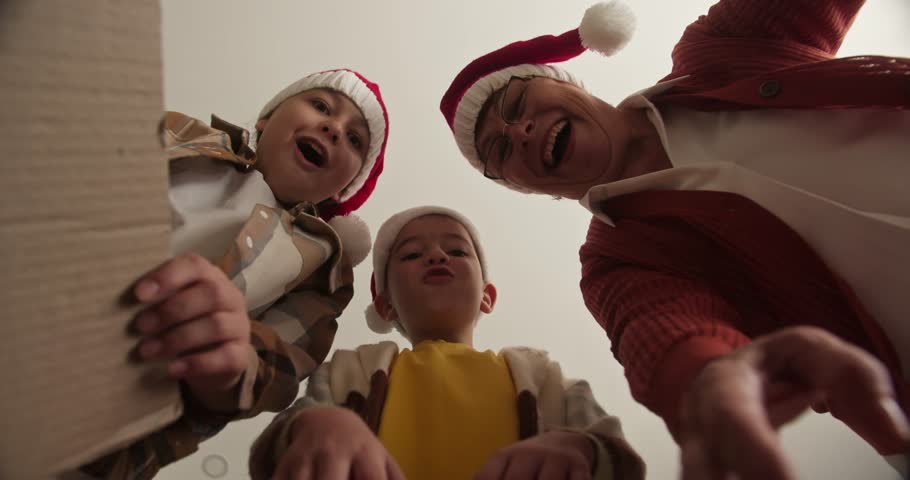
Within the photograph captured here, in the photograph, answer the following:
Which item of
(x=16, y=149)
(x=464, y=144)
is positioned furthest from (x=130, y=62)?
(x=464, y=144)

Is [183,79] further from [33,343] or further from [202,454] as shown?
[33,343]

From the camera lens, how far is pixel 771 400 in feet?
1.19

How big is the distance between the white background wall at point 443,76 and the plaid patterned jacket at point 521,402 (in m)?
0.48

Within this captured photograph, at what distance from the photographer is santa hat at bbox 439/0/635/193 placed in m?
1.05

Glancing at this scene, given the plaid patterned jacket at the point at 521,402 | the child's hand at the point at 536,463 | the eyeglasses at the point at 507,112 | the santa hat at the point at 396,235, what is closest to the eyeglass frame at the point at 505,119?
the eyeglasses at the point at 507,112

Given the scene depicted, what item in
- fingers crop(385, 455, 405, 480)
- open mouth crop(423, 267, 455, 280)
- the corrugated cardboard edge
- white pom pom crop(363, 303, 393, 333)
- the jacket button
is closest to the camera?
the corrugated cardboard edge

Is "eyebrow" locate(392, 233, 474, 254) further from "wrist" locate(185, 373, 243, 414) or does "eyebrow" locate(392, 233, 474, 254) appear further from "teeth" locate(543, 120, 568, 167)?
"wrist" locate(185, 373, 243, 414)

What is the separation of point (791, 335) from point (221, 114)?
4.33 ft

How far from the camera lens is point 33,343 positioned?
365 mm

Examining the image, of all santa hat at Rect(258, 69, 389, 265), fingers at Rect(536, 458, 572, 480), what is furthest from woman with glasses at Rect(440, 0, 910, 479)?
santa hat at Rect(258, 69, 389, 265)

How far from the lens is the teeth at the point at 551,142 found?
90 cm

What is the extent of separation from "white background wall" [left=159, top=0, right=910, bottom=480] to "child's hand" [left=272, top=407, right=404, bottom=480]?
78 cm

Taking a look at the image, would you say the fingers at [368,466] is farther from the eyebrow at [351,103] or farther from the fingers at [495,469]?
the eyebrow at [351,103]

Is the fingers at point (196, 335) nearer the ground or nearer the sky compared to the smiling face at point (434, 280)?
nearer the sky
